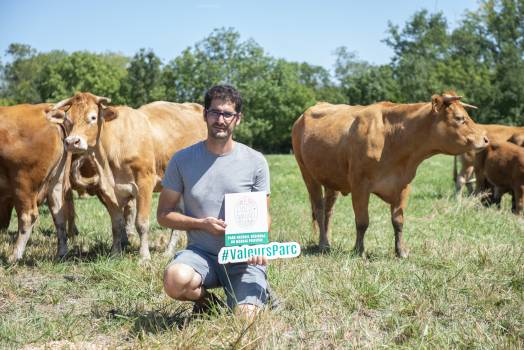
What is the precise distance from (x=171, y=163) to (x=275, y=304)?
4.60ft

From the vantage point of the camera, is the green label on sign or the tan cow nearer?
the green label on sign

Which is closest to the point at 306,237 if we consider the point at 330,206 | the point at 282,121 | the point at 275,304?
the point at 330,206

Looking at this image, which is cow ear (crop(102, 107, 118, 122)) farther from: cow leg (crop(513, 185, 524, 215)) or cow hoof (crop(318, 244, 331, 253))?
cow leg (crop(513, 185, 524, 215))

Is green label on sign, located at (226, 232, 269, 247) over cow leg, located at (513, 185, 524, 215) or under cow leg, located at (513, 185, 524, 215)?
over

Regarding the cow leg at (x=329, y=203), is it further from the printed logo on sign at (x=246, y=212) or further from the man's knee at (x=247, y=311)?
the printed logo on sign at (x=246, y=212)

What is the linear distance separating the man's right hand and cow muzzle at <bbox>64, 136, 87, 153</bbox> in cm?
330

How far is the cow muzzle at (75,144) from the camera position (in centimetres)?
747

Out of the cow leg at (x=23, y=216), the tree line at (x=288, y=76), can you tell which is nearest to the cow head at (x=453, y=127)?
the cow leg at (x=23, y=216)

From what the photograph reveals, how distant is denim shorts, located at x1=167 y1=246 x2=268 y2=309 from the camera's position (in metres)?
4.95

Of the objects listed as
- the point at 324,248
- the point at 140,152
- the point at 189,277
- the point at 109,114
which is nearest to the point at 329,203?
the point at 324,248

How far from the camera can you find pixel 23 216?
26.5ft

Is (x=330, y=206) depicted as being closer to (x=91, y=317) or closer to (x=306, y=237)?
(x=306, y=237)

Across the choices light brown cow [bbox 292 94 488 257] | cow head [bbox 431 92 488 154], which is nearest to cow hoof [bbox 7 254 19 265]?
light brown cow [bbox 292 94 488 257]

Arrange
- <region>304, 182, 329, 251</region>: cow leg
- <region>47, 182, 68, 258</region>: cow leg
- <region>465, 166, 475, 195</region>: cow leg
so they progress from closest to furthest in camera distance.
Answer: <region>47, 182, 68, 258</region>: cow leg
<region>304, 182, 329, 251</region>: cow leg
<region>465, 166, 475, 195</region>: cow leg
